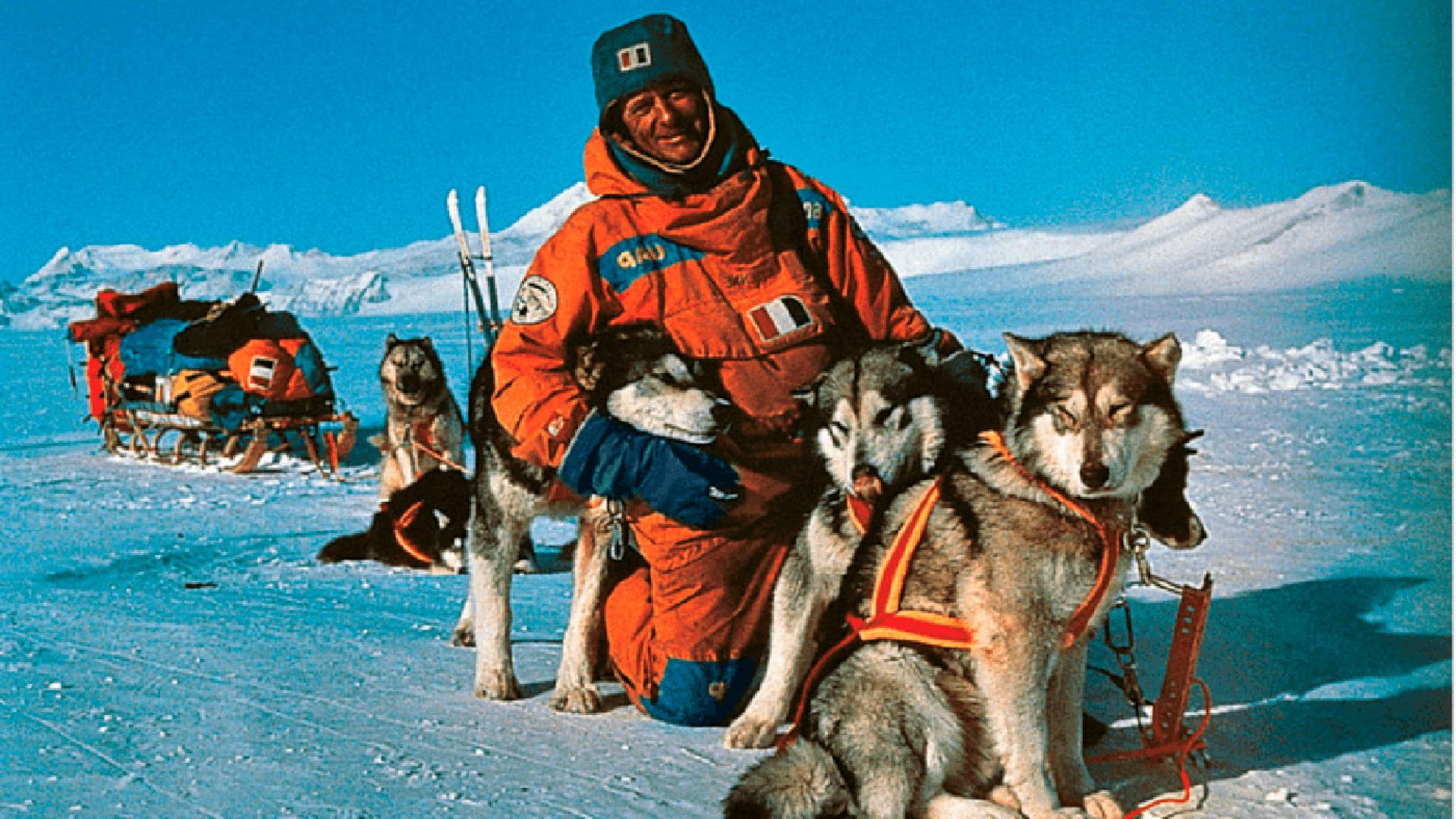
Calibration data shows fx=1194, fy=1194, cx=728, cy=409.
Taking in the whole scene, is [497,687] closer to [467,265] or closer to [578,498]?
[578,498]

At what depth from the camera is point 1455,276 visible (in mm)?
1703

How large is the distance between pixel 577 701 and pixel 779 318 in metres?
0.89

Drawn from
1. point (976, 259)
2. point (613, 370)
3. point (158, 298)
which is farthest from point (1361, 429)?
point (158, 298)

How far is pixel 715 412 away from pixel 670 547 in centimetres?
31

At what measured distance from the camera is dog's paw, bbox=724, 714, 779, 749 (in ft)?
7.10

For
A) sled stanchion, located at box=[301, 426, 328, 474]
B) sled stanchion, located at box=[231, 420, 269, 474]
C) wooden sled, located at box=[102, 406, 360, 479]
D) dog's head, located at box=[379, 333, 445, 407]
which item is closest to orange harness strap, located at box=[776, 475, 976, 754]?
dog's head, located at box=[379, 333, 445, 407]

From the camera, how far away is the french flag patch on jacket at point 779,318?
90.4 inches

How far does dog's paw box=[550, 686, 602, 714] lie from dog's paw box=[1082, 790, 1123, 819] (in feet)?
3.39

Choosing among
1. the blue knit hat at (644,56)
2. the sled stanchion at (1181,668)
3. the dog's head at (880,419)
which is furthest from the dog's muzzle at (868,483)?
the blue knit hat at (644,56)

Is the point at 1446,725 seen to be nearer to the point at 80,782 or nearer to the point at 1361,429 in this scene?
the point at 80,782

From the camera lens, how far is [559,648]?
298 cm

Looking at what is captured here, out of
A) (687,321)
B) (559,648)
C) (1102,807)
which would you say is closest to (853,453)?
(687,321)

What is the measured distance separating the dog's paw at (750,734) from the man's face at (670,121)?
42.1 inches

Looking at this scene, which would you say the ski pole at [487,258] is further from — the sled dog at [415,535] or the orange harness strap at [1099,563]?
the orange harness strap at [1099,563]
